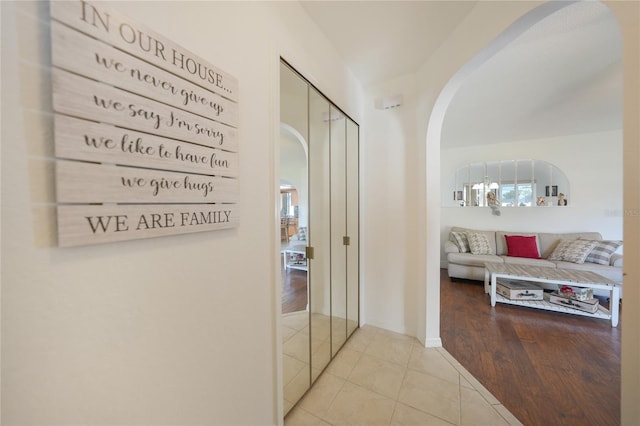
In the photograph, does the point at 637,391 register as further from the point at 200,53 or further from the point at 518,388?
the point at 200,53

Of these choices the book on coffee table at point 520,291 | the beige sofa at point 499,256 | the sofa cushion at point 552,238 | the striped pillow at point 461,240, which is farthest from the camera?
the striped pillow at point 461,240

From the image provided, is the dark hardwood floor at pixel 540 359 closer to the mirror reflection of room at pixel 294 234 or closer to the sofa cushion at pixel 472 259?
the sofa cushion at pixel 472 259

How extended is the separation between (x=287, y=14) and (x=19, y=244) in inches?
63.2

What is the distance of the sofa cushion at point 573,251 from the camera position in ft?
11.7

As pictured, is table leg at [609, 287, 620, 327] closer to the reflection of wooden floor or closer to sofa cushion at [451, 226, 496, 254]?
sofa cushion at [451, 226, 496, 254]

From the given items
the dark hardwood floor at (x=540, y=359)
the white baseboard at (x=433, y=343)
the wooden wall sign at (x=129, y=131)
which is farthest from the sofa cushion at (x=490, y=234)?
the wooden wall sign at (x=129, y=131)

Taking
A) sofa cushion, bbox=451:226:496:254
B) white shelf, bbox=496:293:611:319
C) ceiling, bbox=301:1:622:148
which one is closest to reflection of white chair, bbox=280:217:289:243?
ceiling, bbox=301:1:622:148

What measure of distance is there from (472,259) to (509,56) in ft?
10.4

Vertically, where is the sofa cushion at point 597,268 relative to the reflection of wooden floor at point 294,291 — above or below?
below

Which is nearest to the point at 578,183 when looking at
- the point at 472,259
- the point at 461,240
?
the point at 461,240

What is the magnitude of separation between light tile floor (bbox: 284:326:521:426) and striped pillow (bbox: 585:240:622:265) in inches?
138

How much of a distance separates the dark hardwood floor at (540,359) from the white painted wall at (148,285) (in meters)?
1.71

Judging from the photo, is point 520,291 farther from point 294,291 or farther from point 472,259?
point 294,291

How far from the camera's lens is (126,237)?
2.19 ft
